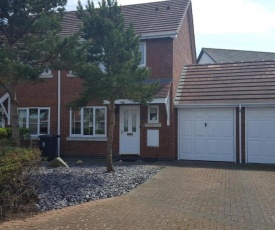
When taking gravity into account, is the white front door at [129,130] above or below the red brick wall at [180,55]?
below

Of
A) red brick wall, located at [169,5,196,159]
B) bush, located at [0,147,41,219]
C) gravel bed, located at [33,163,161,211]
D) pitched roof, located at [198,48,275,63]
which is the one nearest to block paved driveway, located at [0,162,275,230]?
gravel bed, located at [33,163,161,211]

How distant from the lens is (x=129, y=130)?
55.3 ft

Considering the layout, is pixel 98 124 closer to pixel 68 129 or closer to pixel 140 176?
pixel 68 129

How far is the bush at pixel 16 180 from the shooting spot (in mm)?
7374

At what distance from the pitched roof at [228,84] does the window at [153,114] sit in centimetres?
97

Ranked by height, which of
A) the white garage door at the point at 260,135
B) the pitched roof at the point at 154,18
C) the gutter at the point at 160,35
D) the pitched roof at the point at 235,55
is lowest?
the white garage door at the point at 260,135

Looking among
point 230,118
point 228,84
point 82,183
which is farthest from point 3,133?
point 228,84

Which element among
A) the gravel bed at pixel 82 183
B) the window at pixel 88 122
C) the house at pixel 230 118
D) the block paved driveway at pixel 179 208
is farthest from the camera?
the window at pixel 88 122

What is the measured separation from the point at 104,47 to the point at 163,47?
5503 millimetres

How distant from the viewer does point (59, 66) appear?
11406mm

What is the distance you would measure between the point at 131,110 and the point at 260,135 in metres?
5.62

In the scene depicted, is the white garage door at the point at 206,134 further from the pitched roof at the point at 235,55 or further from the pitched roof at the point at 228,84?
the pitched roof at the point at 235,55

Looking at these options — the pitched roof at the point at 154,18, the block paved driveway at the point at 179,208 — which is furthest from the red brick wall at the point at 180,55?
the block paved driveway at the point at 179,208

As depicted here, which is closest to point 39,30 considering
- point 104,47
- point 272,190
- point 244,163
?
point 104,47
